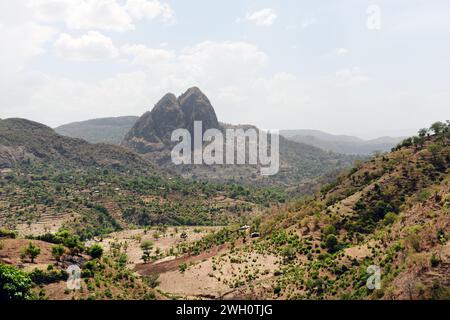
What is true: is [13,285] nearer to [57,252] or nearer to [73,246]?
[57,252]

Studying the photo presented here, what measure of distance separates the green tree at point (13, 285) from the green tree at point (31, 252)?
7.28 metres

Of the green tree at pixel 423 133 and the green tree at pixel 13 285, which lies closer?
the green tree at pixel 13 285

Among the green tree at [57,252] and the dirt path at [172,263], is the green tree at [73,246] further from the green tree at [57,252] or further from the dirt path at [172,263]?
the dirt path at [172,263]

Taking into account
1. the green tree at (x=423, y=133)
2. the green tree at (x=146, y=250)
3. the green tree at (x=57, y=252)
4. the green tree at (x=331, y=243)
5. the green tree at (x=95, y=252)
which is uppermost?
the green tree at (x=423, y=133)

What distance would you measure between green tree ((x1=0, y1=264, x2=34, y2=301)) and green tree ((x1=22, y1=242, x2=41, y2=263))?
23.9ft

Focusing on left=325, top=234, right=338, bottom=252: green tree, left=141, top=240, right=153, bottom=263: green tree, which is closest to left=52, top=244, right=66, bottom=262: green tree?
left=325, top=234, right=338, bottom=252: green tree

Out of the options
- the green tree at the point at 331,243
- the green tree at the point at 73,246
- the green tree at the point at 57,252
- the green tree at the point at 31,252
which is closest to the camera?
the green tree at the point at 31,252

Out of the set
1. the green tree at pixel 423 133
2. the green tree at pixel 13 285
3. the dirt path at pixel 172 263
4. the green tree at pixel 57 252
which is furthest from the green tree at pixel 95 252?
the green tree at pixel 423 133

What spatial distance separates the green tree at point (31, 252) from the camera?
49750mm

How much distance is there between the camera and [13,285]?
133 feet

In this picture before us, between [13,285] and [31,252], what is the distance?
9.40 meters

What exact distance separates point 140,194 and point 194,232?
59.3 meters

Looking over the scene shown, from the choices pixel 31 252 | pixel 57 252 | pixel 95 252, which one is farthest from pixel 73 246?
pixel 31 252

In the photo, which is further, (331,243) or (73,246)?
(331,243)
